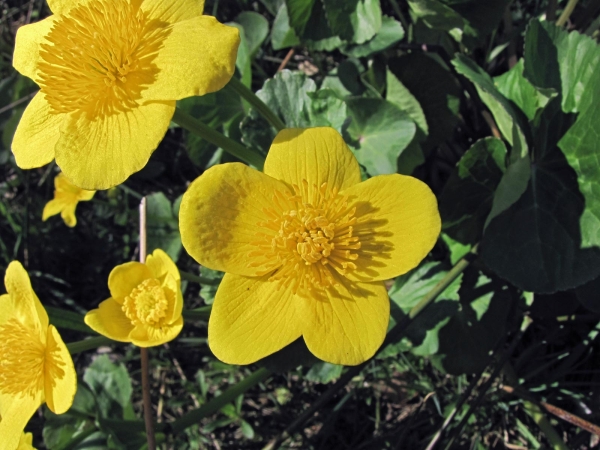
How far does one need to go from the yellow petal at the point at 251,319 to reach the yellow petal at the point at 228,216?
6cm

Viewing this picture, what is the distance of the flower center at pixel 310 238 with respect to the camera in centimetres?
136

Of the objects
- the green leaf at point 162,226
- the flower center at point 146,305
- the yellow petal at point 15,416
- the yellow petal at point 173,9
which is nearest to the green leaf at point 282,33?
the green leaf at point 162,226

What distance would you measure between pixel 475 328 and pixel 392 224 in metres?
→ 0.87

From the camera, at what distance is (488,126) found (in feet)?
7.80

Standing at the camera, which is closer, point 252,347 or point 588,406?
point 252,347

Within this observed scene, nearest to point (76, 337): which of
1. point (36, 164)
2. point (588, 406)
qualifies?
point (36, 164)

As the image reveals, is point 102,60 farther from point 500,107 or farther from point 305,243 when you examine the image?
point 500,107

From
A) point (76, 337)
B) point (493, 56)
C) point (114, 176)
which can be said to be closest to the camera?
point (114, 176)

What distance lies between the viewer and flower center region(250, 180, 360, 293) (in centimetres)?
136

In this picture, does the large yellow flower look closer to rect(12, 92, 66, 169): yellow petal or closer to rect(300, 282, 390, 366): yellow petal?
rect(12, 92, 66, 169): yellow petal

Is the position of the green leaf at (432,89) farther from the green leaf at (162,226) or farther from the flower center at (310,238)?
the green leaf at (162,226)

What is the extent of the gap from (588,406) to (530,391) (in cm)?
21

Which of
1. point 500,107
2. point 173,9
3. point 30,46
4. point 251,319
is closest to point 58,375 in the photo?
point 251,319

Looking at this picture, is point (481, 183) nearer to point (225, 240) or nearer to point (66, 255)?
point (225, 240)
